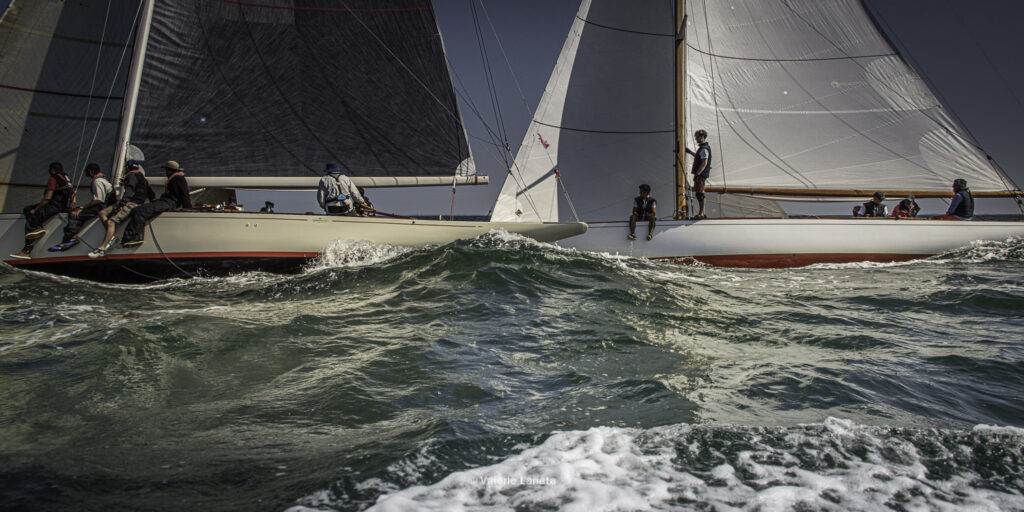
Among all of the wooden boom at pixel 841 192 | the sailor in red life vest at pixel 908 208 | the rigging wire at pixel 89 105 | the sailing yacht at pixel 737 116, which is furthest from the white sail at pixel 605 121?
the rigging wire at pixel 89 105

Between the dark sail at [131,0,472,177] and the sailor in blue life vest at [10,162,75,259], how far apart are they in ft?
4.17

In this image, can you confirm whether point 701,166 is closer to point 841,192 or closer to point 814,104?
point 841,192

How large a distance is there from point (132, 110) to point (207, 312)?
5.32 m

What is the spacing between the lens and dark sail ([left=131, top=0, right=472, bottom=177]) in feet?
28.8

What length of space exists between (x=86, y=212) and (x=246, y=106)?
307 cm

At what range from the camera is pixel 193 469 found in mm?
2018

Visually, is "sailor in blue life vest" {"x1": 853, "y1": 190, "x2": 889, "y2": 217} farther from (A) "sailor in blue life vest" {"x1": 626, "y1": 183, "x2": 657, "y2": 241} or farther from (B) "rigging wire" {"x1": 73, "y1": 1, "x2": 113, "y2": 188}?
(B) "rigging wire" {"x1": 73, "y1": 1, "x2": 113, "y2": 188}

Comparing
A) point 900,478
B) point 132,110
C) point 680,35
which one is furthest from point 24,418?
point 680,35

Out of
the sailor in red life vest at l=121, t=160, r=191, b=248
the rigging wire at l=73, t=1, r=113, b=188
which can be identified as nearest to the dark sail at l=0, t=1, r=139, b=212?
the rigging wire at l=73, t=1, r=113, b=188

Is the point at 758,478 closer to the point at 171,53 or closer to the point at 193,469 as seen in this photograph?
the point at 193,469

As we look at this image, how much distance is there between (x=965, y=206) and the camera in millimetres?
10508

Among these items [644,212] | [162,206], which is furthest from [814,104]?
[162,206]

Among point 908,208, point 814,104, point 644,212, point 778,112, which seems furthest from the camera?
point 908,208

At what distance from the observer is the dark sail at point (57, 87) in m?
8.65
